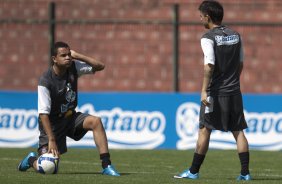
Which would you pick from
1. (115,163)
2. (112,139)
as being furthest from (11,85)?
(115,163)

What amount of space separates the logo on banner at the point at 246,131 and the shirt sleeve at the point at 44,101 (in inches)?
255

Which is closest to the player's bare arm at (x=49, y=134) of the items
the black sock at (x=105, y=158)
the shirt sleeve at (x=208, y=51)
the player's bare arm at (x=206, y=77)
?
the black sock at (x=105, y=158)

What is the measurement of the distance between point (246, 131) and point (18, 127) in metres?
4.13

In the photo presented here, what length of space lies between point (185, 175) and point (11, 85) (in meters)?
13.0

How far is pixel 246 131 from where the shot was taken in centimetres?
1833

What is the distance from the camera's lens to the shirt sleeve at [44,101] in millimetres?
12328

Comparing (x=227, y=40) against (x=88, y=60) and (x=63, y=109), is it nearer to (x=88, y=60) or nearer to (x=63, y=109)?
(x=88, y=60)

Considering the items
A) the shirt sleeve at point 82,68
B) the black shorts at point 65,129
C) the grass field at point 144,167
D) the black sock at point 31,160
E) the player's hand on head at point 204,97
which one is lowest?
the grass field at point 144,167

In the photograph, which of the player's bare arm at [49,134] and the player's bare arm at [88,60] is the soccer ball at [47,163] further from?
the player's bare arm at [88,60]

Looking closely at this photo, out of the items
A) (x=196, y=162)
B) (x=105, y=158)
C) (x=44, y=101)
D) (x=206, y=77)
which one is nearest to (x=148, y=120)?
(x=105, y=158)

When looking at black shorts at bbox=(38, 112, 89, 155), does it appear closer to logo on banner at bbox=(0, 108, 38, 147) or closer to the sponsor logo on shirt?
Answer: the sponsor logo on shirt

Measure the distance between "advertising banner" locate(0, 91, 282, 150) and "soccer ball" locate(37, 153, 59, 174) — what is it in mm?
6172

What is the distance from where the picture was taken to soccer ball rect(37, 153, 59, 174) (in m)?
12.3

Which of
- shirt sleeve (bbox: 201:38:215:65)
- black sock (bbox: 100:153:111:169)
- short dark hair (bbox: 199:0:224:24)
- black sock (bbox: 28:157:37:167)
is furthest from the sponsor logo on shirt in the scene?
black sock (bbox: 28:157:37:167)
